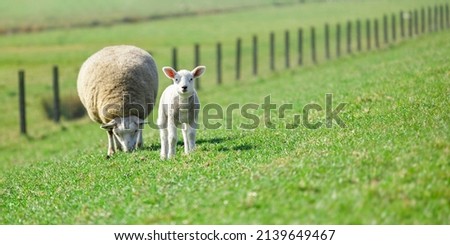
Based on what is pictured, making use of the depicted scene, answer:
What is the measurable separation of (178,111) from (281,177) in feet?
12.2

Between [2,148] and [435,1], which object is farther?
[435,1]

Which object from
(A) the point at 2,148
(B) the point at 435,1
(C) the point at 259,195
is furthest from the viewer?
(B) the point at 435,1

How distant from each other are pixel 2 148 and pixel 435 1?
38.9 meters

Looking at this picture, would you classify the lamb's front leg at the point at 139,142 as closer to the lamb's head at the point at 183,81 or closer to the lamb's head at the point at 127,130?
the lamb's head at the point at 127,130

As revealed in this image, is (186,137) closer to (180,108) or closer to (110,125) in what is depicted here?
(180,108)

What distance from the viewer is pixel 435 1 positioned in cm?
5612

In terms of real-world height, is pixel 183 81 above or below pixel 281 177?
above

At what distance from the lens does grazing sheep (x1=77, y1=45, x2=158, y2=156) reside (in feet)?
49.0

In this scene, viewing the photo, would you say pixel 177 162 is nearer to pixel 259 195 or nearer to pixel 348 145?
pixel 348 145

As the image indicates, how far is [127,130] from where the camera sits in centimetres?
1477

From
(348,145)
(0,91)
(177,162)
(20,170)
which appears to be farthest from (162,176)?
(0,91)

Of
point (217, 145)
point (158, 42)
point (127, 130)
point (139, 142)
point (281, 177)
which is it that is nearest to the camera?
point (281, 177)

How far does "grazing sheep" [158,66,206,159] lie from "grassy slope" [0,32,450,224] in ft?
1.07

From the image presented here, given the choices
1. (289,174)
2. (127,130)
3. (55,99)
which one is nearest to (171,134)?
(127,130)
